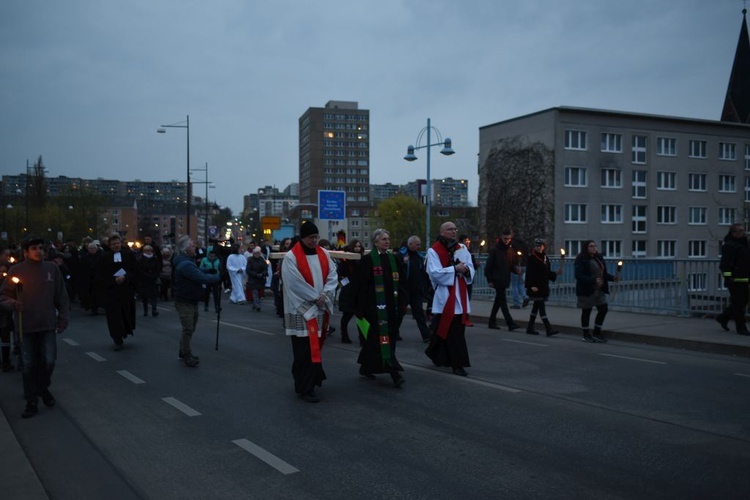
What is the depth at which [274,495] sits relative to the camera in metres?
4.62

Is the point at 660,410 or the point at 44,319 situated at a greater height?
the point at 44,319

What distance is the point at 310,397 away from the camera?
24.5ft

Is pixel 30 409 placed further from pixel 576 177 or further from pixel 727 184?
pixel 727 184

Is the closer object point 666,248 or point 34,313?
point 34,313

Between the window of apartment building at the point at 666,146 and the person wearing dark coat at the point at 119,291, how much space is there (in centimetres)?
5075

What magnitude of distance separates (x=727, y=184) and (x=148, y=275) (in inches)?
2183

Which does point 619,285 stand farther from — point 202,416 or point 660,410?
point 202,416

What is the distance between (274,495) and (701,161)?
59922mm

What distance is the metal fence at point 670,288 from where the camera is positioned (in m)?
14.1

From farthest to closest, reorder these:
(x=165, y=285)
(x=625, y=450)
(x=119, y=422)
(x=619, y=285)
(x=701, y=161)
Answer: (x=701, y=161)
(x=165, y=285)
(x=619, y=285)
(x=119, y=422)
(x=625, y=450)

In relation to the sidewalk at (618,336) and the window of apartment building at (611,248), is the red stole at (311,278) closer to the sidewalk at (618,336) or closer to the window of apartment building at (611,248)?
the sidewalk at (618,336)

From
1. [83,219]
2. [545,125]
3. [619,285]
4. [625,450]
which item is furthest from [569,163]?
[83,219]

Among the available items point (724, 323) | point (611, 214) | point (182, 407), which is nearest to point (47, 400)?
point (182, 407)

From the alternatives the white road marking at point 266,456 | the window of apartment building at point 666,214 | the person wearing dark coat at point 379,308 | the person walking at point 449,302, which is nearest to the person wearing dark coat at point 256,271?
the person walking at point 449,302
